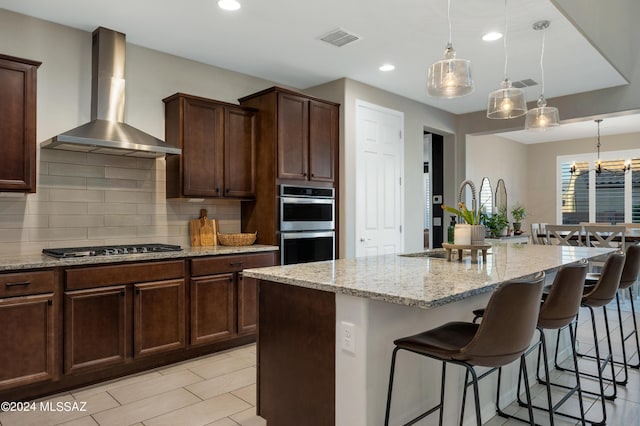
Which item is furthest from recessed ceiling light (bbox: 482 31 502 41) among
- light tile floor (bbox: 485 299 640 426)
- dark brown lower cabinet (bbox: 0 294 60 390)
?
dark brown lower cabinet (bbox: 0 294 60 390)

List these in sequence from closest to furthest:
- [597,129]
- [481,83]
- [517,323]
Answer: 1. [517,323]
2. [481,83]
3. [597,129]

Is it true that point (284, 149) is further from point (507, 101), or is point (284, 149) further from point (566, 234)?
point (566, 234)

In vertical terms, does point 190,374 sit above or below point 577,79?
below

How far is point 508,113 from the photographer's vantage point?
11.1 ft

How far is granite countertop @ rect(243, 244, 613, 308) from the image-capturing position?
66.3 inches

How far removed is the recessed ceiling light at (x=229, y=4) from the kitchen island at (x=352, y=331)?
203 cm

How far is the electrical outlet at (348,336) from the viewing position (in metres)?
1.84

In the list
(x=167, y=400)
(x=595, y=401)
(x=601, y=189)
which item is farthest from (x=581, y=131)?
(x=167, y=400)

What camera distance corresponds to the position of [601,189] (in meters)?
9.14

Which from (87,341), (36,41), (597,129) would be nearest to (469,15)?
(36,41)

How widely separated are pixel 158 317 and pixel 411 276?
7.08 ft

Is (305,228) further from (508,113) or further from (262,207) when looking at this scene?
(508,113)

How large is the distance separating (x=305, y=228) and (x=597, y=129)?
6.98 m

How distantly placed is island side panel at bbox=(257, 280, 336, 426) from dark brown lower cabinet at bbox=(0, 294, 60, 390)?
4.92ft
